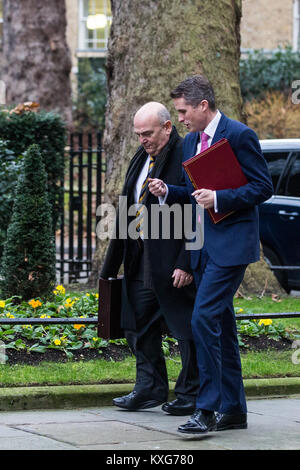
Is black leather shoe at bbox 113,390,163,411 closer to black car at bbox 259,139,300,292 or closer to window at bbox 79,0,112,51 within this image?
black car at bbox 259,139,300,292

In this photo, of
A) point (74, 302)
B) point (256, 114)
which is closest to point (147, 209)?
point (74, 302)

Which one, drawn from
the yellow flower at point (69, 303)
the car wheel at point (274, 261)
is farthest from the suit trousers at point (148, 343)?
the car wheel at point (274, 261)

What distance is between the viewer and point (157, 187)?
18.9 ft

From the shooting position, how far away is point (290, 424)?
5988 mm

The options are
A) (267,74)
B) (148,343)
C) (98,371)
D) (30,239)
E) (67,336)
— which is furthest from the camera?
(267,74)

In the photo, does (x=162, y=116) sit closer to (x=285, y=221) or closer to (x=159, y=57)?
(x=159, y=57)

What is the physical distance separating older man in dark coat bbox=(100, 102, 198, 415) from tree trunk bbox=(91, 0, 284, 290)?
4.41 m

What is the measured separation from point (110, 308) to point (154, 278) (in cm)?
45

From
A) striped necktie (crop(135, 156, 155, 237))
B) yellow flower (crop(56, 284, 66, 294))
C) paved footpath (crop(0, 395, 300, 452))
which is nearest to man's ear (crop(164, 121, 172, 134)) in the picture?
striped necktie (crop(135, 156, 155, 237))

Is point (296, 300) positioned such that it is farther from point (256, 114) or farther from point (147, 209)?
point (256, 114)

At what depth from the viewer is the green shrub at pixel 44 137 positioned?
12.6 metres

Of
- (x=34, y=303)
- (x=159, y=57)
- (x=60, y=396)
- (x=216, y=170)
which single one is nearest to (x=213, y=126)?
(x=216, y=170)

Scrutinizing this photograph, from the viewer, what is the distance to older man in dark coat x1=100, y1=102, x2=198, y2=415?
20.1 ft
